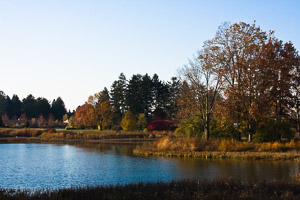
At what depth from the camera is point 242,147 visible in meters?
33.0

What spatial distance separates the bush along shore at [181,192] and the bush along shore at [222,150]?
48.0 feet

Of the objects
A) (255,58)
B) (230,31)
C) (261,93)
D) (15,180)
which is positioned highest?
(230,31)

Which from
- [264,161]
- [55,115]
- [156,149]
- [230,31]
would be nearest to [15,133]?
[156,149]

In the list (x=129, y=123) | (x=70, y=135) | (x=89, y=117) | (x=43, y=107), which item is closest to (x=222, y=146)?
(x=70, y=135)

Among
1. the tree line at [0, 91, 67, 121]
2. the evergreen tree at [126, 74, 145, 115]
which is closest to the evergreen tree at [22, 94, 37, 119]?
the tree line at [0, 91, 67, 121]

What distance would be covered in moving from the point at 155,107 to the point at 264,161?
68858mm

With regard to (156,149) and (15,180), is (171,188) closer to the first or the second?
(15,180)

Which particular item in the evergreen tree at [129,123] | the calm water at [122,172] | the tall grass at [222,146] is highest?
the evergreen tree at [129,123]

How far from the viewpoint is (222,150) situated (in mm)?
33000

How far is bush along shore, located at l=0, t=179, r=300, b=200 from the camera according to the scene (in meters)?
12.3

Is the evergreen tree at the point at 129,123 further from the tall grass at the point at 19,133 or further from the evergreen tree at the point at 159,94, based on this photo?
the evergreen tree at the point at 159,94

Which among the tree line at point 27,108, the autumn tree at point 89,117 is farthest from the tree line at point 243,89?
the tree line at point 27,108

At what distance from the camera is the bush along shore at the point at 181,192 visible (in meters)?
12.3

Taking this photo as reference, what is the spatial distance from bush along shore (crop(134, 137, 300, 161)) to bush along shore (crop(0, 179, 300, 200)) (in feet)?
48.0
